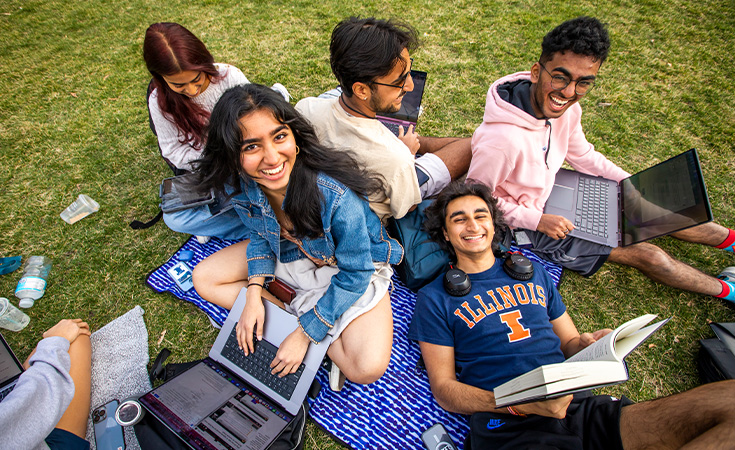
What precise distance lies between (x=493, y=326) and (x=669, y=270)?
6.08ft

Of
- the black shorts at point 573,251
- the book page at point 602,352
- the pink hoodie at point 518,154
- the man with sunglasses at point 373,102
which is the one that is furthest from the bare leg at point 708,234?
the man with sunglasses at point 373,102

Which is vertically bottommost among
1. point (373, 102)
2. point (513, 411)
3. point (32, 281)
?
point (32, 281)

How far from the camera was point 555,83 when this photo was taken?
8.18ft

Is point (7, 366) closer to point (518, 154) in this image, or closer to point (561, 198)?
point (518, 154)

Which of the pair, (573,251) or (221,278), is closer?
(221,278)

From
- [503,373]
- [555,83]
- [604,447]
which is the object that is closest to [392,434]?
[503,373]

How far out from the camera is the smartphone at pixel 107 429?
7.50 ft

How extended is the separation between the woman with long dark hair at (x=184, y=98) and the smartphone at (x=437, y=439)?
2289 millimetres

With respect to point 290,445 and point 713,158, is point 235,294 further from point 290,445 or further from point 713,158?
point 713,158

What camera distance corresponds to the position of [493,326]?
227cm

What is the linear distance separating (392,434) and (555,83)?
271 cm

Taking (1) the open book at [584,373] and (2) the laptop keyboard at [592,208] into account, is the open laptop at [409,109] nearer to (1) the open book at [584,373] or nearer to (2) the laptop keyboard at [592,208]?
(2) the laptop keyboard at [592,208]

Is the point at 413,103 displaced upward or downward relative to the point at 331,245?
upward

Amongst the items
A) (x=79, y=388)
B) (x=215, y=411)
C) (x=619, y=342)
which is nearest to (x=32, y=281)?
(x=79, y=388)
